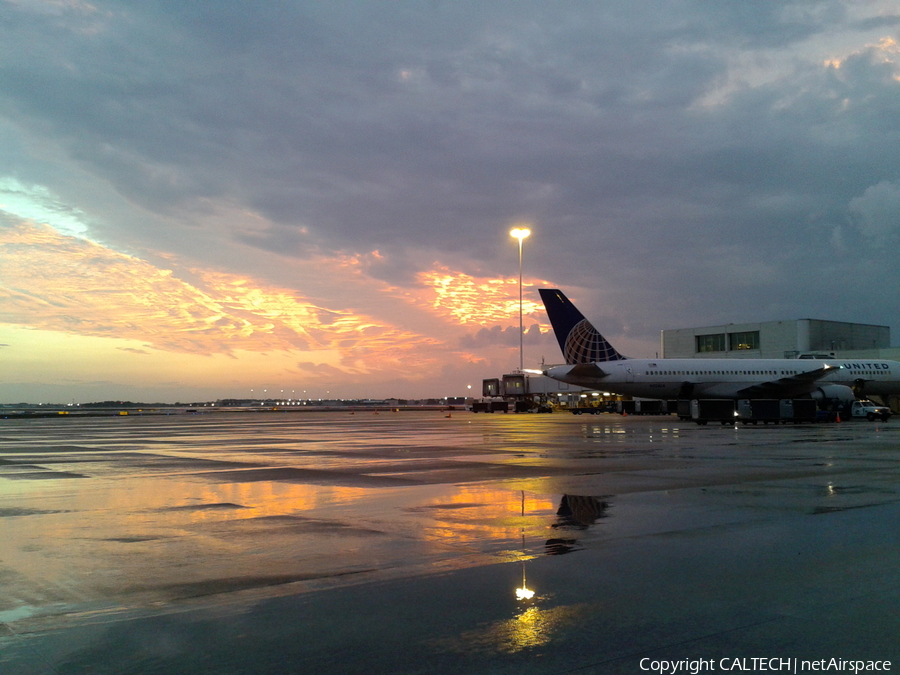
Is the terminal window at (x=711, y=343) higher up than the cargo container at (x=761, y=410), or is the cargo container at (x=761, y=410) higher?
the terminal window at (x=711, y=343)

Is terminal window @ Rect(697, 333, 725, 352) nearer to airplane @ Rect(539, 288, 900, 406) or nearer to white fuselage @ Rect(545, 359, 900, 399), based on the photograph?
airplane @ Rect(539, 288, 900, 406)

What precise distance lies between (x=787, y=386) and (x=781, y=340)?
41.5 metres

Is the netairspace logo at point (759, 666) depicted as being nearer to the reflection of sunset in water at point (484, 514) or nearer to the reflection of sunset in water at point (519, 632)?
the reflection of sunset in water at point (519, 632)

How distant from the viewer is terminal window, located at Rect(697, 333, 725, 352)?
99.4 meters


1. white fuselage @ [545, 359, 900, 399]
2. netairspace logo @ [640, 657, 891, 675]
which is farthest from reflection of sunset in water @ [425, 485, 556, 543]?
white fuselage @ [545, 359, 900, 399]

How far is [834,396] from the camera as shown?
5091 centimetres

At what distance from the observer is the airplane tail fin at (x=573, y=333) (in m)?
55.4

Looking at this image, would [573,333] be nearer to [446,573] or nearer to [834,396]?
[834,396]

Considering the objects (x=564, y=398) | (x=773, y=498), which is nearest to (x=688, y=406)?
(x=773, y=498)

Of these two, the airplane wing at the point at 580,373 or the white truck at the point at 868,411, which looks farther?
the airplane wing at the point at 580,373

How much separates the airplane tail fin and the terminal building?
4078 cm

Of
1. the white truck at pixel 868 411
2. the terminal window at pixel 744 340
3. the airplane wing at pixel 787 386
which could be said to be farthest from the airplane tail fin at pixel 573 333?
the terminal window at pixel 744 340

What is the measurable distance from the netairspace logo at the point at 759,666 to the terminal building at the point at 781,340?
8774 centimetres

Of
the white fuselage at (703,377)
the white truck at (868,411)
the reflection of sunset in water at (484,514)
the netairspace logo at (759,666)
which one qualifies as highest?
the white fuselage at (703,377)
